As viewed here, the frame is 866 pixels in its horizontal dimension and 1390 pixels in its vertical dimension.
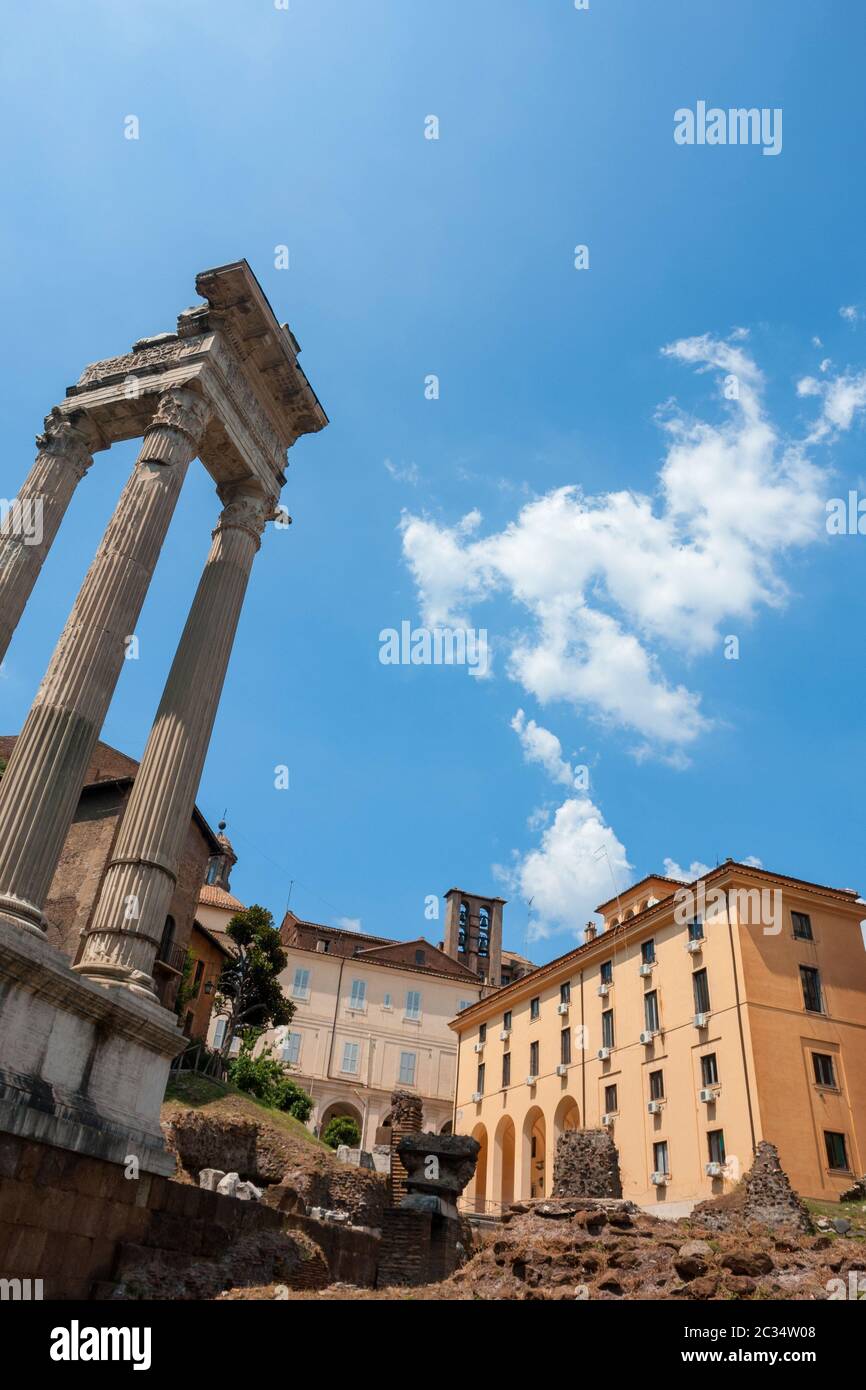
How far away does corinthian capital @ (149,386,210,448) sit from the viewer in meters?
13.9

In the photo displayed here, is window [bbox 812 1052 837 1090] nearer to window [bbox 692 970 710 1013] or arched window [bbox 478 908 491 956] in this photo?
window [bbox 692 970 710 1013]

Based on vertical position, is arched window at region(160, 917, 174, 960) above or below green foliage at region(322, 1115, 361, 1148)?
above

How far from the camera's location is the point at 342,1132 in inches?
1955

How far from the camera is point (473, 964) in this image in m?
70.2

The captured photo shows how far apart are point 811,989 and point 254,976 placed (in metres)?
22.9

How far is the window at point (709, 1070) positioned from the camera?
29.7m

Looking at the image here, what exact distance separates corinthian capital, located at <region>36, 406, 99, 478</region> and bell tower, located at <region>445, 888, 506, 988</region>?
59495 mm

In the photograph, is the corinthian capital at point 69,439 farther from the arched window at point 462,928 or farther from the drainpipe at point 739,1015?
the arched window at point 462,928

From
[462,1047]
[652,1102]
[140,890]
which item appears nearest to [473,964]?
[462,1047]

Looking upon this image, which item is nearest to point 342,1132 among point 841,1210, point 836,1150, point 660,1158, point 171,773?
point 660,1158

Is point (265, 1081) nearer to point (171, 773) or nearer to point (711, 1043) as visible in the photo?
point (711, 1043)

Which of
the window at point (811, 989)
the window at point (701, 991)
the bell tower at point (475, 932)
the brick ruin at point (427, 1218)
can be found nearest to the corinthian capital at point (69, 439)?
the brick ruin at point (427, 1218)

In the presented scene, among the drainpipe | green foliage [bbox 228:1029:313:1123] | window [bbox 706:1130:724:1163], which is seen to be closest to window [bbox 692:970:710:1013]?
the drainpipe

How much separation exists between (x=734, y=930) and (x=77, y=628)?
25.6 m
